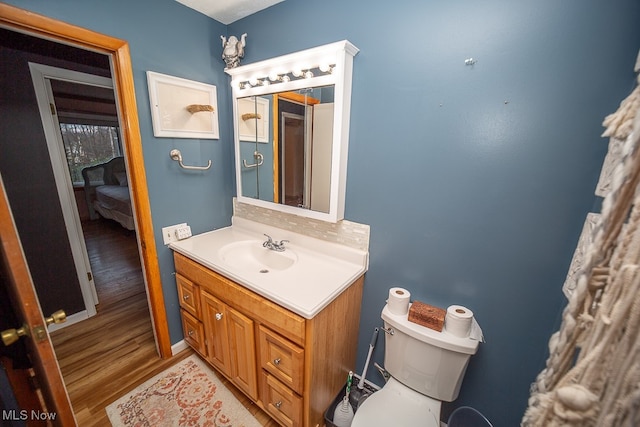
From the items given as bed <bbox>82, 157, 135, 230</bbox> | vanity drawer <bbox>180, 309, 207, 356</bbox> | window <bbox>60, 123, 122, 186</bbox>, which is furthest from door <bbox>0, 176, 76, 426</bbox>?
window <bbox>60, 123, 122, 186</bbox>

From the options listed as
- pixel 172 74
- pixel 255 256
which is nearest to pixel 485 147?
pixel 255 256

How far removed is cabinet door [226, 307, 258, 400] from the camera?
1.22 m

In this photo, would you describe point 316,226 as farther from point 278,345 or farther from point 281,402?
point 281,402

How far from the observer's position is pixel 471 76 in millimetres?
958

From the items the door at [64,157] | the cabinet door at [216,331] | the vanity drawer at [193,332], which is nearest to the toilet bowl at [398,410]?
the cabinet door at [216,331]

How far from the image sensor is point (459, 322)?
102 centimetres

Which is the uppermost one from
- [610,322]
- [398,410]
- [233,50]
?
[233,50]

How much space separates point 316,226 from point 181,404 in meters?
1.30

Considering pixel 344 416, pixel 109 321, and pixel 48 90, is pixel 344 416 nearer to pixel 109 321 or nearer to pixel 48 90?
pixel 109 321

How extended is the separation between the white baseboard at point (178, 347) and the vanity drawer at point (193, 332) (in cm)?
5

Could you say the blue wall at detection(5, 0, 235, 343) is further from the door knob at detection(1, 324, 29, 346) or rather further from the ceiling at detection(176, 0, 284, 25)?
the door knob at detection(1, 324, 29, 346)

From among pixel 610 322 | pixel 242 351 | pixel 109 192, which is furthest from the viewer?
pixel 109 192

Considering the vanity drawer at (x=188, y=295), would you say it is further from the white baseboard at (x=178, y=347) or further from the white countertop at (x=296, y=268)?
the white baseboard at (x=178, y=347)

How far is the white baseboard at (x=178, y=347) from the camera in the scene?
1.74m
